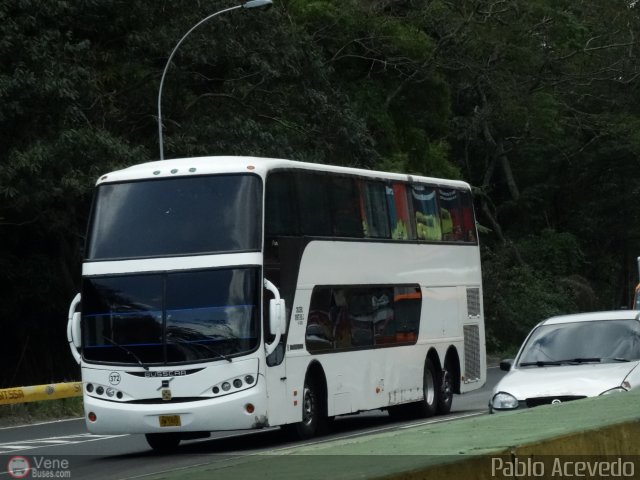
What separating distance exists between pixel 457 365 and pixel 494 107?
2992 cm

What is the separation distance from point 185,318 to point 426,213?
24.0 ft

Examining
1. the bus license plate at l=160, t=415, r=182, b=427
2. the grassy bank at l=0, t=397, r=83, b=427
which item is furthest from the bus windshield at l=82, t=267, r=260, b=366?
the grassy bank at l=0, t=397, r=83, b=427

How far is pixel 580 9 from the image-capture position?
55.2m

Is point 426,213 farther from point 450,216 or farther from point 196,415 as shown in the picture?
point 196,415

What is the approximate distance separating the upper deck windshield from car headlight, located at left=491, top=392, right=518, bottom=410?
390 centimetres

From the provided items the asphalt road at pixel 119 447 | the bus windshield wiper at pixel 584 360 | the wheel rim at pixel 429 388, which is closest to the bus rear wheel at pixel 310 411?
the asphalt road at pixel 119 447

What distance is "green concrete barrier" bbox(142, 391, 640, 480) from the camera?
6.72 m

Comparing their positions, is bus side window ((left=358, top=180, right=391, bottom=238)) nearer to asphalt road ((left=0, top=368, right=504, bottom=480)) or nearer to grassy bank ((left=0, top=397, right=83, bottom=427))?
asphalt road ((left=0, top=368, right=504, bottom=480))

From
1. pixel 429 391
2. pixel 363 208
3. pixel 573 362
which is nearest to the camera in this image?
pixel 573 362

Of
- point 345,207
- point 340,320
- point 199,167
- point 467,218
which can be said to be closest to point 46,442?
point 340,320

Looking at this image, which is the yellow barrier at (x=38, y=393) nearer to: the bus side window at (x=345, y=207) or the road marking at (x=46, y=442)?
the road marking at (x=46, y=442)

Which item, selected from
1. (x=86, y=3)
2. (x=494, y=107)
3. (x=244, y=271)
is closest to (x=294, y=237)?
(x=244, y=271)

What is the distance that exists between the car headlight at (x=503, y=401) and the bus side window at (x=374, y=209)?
609 centimetres

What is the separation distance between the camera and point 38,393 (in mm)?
Answer: 24422
